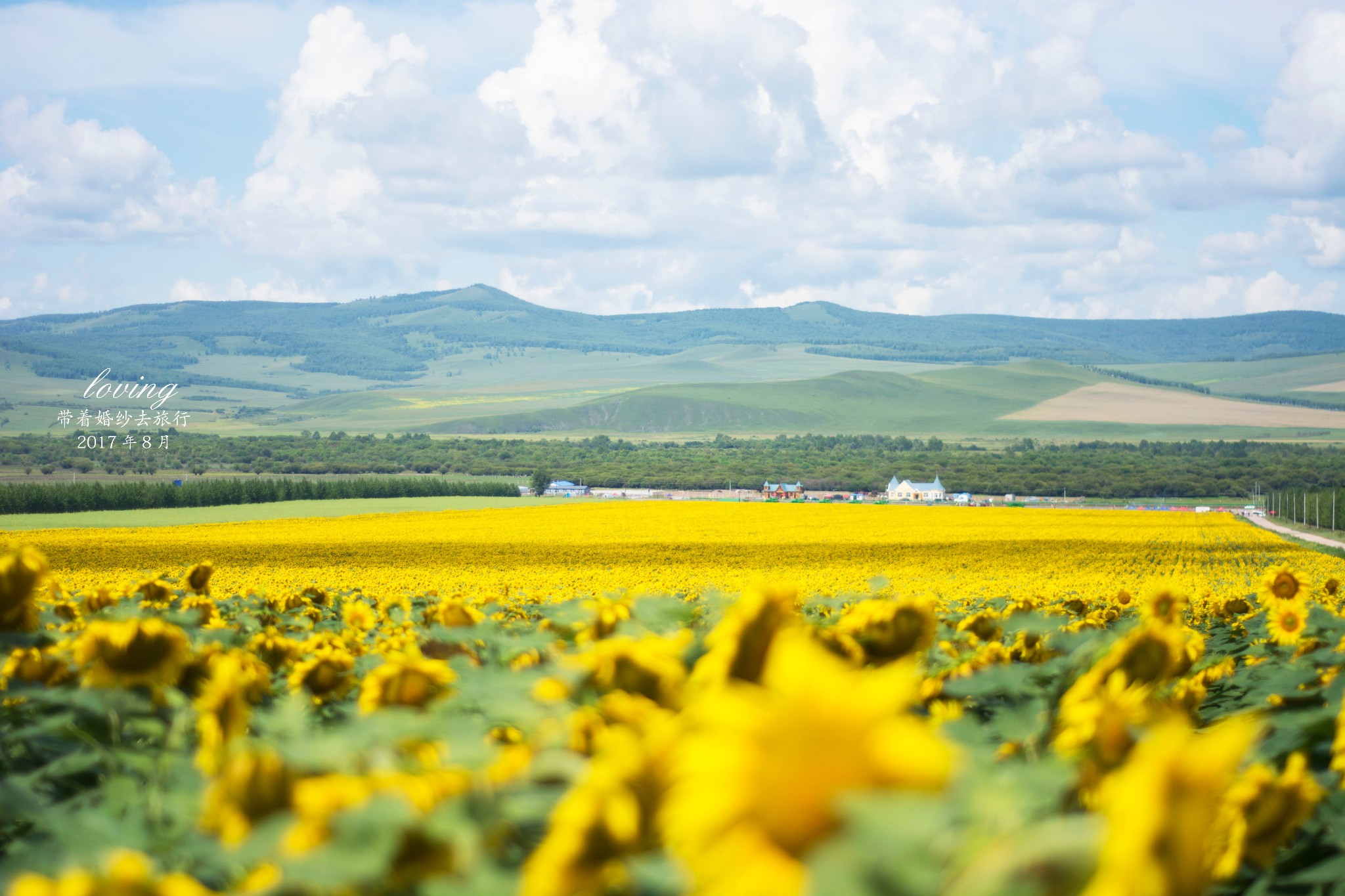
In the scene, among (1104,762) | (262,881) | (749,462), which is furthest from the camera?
(749,462)

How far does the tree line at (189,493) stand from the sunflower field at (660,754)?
61.6 meters

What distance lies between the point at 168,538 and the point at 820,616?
3660cm

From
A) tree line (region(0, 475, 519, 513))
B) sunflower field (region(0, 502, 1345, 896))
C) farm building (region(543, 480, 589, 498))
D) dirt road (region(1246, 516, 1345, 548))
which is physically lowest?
farm building (region(543, 480, 589, 498))

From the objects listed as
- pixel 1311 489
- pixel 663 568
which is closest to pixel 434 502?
pixel 663 568

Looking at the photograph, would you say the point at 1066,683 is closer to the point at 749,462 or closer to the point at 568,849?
the point at 568,849

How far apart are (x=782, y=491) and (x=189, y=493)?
52597mm

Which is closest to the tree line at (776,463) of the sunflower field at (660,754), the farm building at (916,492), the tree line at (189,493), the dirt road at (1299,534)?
the farm building at (916,492)

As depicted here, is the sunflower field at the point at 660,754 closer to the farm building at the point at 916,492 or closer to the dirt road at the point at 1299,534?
the dirt road at the point at 1299,534

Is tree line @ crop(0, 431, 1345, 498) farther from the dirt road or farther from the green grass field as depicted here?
the green grass field

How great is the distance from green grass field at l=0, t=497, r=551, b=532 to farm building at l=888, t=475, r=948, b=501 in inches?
1474

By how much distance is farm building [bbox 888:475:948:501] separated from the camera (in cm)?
9881

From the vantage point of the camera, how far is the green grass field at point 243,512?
1845 inches

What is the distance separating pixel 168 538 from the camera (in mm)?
37031

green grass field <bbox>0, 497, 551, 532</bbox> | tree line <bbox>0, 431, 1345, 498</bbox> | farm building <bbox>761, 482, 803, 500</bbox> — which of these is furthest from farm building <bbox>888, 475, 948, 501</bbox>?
green grass field <bbox>0, 497, 551, 532</bbox>
